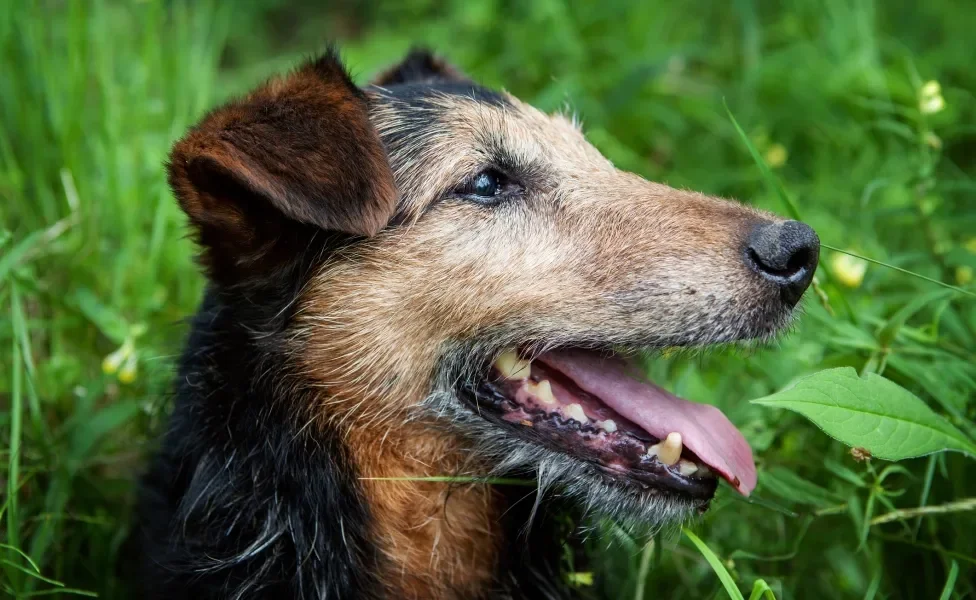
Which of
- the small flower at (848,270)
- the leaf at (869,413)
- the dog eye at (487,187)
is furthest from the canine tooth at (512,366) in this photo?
the small flower at (848,270)

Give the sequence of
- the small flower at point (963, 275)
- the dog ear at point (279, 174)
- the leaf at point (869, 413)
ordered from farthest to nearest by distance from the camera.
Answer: the small flower at point (963, 275) → the dog ear at point (279, 174) → the leaf at point (869, 413)

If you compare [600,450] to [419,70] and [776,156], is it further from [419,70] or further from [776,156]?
[776,156]

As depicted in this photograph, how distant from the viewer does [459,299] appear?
2.86 meters

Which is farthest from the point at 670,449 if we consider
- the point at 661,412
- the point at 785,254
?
the point at 785,254

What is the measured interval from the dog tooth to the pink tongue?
3.0 inches

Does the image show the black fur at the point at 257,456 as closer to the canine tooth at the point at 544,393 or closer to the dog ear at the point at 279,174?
the dog ear at the point at 279,174

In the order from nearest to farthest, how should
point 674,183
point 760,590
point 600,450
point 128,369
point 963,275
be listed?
point 760,590, point 600,450, point 128,369, point 963,275, point 674,183

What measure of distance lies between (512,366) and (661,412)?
0.48 meters

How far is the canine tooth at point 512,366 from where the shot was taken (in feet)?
9.66

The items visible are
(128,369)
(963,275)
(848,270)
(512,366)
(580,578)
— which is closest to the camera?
(512,366)

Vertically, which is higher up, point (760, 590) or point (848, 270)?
point (848, 270)

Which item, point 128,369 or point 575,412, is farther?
point 128,369

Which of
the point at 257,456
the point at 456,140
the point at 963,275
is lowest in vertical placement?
the point at 257,456

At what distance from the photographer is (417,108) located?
327 centimetres
